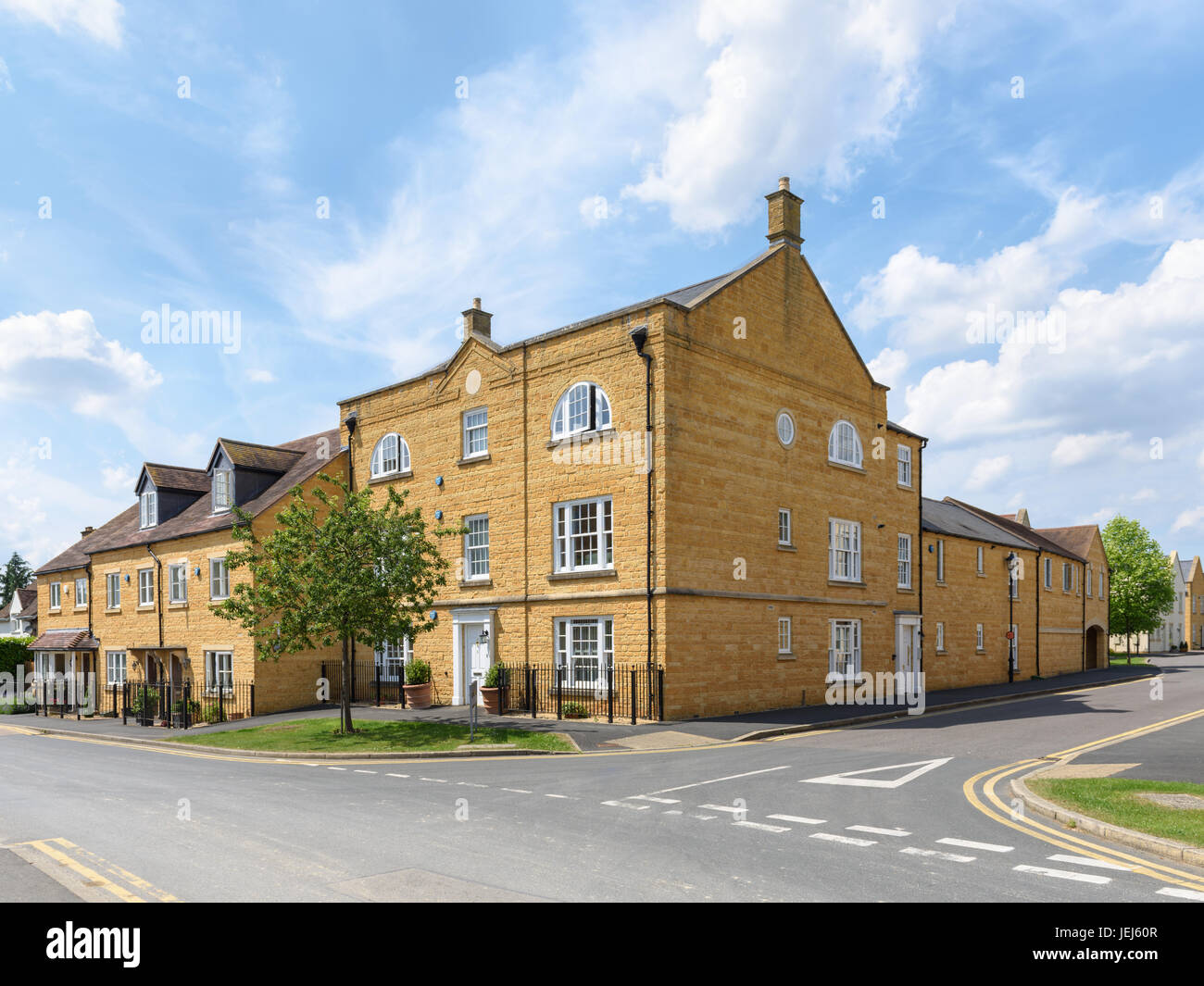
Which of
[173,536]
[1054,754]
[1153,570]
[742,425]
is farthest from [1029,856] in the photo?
[1153,570]

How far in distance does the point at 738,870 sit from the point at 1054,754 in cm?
1075

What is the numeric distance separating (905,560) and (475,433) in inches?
681

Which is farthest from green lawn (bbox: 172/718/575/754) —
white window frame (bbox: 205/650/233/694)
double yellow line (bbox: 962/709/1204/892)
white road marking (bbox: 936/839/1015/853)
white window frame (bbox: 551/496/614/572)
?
white road marking (bbox: 936/839/1015/853)

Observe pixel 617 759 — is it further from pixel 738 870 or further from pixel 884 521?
pixel 884 521

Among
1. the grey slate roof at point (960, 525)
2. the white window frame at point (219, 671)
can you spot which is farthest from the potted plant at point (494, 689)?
the grey slate roof at point (960, 525)

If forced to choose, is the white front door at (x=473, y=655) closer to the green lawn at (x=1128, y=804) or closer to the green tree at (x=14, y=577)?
the green lawn at (x=1128, y=804)

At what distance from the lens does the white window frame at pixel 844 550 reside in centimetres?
2902

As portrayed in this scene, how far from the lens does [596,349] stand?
2484cm

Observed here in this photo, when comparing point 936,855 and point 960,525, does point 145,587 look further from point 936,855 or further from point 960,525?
point 960,525

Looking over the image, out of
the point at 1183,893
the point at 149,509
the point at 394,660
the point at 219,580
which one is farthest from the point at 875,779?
the point at 149,509

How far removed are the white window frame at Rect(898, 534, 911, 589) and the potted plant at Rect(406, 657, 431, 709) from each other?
1791 centimetres

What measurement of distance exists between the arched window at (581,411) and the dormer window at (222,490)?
14.5m

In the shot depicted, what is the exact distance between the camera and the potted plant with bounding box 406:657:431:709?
27.4 meters

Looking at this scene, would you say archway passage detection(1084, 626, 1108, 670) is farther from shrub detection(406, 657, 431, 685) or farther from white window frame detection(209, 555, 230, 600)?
white window frame detection(209, 555, 230, 600)
